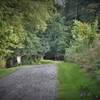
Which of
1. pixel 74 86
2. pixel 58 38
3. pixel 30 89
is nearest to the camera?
pixel 30 89

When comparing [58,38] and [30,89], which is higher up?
[58,38]

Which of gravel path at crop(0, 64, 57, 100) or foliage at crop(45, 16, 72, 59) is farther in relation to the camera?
foliage at crop(45, 16, 72, 59)

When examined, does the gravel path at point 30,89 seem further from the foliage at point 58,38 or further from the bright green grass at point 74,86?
the foliage at point 58,38

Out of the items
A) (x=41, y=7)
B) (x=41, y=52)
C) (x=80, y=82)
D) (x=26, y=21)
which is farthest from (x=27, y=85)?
(x=41, y=52)

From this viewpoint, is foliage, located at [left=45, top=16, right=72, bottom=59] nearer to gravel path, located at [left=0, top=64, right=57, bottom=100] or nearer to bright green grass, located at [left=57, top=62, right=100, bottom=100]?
bright green grass, located at [left=57, top=62, right=100, bottom=100]

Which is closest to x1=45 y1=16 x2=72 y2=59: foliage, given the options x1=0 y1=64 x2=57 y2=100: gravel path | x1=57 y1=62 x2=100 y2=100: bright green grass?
x1=57 y1=62 x2=100 y2=100: bright green grass

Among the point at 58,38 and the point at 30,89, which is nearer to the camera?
the point at 30,89

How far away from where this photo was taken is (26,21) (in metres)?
13.0

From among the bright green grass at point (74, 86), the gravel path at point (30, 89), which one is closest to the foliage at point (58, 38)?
the bright green grass at point (74, 86)

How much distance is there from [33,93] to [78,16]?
Result: 28907 mm

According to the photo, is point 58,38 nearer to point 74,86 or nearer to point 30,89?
point 74,86

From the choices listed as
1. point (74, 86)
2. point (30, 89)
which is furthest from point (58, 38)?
point (30, 89)

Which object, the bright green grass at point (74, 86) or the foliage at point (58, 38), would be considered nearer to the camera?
the bright green grass at point (74, 86)

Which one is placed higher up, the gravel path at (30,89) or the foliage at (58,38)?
the foliage at (58,38)
